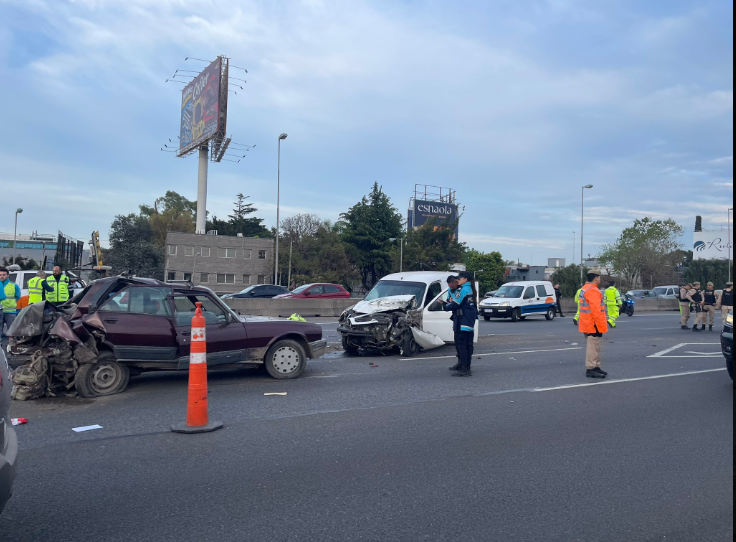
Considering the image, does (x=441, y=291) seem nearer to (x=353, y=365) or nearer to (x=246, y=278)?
(x=353, y=365)

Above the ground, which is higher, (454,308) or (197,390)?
(454,308)

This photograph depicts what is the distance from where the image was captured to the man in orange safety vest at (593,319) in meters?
9.57

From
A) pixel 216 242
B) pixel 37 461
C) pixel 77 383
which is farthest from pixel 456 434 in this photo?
pixel 216 242

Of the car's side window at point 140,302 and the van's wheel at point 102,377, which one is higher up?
the car's side window at point 140,302

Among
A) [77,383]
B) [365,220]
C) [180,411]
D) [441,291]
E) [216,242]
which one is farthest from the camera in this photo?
[216,242]

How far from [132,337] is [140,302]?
56 cm

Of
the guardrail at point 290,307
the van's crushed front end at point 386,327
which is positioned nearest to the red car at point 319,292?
the guardrail at point 290,307

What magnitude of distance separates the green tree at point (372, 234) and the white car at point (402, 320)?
42582 millimetres

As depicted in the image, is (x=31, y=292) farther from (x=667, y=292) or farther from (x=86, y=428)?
(x=667, y=292)

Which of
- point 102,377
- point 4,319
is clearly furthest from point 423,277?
point 4,319

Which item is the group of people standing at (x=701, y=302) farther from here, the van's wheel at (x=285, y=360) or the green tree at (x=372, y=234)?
the green tree at (x=372, y=234)

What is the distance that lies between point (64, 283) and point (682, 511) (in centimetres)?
1360

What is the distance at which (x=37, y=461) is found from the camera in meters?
5.21

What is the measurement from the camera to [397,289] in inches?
524
